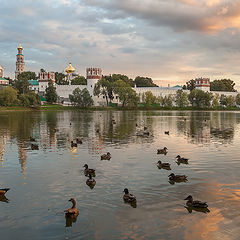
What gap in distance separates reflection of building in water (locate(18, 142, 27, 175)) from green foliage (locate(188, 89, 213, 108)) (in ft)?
395

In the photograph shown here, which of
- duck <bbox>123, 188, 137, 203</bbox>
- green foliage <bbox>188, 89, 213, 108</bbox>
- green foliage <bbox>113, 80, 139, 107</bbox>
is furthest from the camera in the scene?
green foliage <bbox>188, 89, 213, 108</bbox>

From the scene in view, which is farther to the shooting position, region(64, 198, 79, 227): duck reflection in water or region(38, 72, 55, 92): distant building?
region(38, 72, 55, 92): distant building

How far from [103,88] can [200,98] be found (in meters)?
41.2

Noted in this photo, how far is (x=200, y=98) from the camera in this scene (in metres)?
139

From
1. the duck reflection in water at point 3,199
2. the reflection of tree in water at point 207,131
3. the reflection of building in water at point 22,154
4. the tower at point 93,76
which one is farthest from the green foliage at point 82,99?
the duck reflection in water at point 3,199

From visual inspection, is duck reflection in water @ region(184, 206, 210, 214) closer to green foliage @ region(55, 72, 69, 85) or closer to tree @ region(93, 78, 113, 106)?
tree @ region(93, 78, 113, 106)

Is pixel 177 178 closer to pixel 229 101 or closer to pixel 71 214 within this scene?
pixel 71 214

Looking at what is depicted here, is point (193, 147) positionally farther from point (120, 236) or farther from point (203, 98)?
point (203, 98)

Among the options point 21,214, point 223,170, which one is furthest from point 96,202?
point 223,170

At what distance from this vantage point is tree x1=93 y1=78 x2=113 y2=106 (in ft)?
431

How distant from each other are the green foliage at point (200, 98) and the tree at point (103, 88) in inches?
1400

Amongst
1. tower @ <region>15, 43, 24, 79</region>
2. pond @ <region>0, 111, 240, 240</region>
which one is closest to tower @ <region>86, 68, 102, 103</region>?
tower @ <region>15, 43, 24, 79</region>

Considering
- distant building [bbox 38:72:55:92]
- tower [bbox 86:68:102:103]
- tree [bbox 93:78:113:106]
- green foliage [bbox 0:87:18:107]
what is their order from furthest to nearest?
1. distant building [bbox 38:72:55:92]
2. tower [bbox 86:68:102:103]
3. tree [bbox 93:78:113:106]
4. green foliage [bbox 0:87:18:107]

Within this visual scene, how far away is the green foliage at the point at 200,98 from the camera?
138 metres
